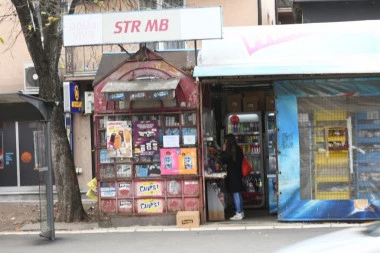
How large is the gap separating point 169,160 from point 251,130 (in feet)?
9.22

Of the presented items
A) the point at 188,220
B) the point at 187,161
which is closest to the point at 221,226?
the point at 188,220

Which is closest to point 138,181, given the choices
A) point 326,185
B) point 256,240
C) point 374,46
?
point 256,240

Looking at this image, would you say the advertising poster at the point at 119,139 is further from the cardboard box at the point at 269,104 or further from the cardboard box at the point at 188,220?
the cardboard box at the point at 269,104

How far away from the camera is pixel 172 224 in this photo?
1056 centimetres

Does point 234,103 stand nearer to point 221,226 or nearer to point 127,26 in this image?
point 221,226

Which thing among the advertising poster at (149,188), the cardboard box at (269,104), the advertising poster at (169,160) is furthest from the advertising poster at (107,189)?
the cardboard box at (269,104)

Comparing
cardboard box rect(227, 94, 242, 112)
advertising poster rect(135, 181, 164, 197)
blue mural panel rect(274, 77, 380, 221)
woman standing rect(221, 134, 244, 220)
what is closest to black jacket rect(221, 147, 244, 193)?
woman standing rect(221, 134, 244, 220)

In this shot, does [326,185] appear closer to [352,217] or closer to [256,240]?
[352,217]

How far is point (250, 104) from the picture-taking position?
41.9ft

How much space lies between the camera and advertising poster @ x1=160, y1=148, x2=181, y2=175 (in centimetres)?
1048

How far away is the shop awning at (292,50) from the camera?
989 centimetres

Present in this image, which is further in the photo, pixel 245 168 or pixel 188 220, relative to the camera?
pixel 245 168

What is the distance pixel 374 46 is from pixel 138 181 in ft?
16.3

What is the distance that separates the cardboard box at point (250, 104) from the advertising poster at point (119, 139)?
10.7 ft
